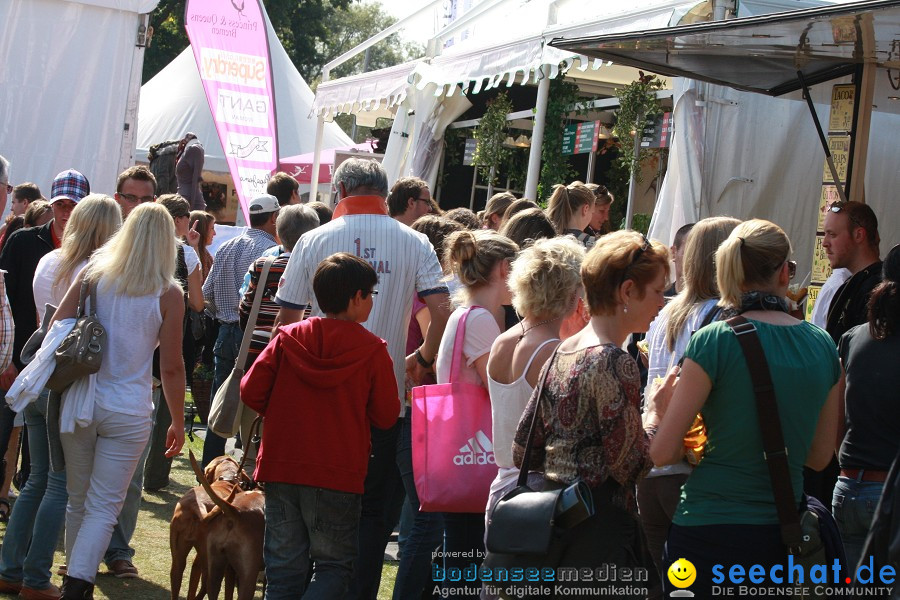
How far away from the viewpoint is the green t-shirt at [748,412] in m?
3.13

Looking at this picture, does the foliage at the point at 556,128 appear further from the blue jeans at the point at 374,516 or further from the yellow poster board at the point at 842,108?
the blue jeans at the point at 374,516

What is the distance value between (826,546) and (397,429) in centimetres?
211

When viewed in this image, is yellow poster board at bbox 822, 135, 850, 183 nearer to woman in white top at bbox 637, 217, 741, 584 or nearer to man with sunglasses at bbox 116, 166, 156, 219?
woman in white top at bbox 637, 217, 741, 584

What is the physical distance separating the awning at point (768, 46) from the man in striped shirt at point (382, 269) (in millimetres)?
1712

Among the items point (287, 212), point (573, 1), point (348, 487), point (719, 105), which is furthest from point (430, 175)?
point (348, 487)

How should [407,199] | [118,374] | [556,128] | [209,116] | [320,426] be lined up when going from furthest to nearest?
1. [209,116]
2. [556,128]
3. [407,199]
4. [118,374]
5. [320,426]

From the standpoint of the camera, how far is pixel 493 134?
11.0 metres

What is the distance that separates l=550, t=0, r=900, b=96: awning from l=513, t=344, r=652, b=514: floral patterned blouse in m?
2.22

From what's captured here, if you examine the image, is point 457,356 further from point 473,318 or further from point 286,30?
point 286,30

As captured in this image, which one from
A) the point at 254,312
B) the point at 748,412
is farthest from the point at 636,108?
the point at 748,412

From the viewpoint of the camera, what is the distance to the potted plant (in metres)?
9.17

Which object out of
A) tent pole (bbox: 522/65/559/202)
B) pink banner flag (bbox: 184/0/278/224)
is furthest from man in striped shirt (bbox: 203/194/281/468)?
pink banner flag (bbox: 184/0/278/224)

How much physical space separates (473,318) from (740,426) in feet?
4.54

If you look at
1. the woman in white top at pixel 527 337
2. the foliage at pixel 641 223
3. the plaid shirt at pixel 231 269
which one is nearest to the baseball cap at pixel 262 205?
the plaid shirt at pixel 231 269
